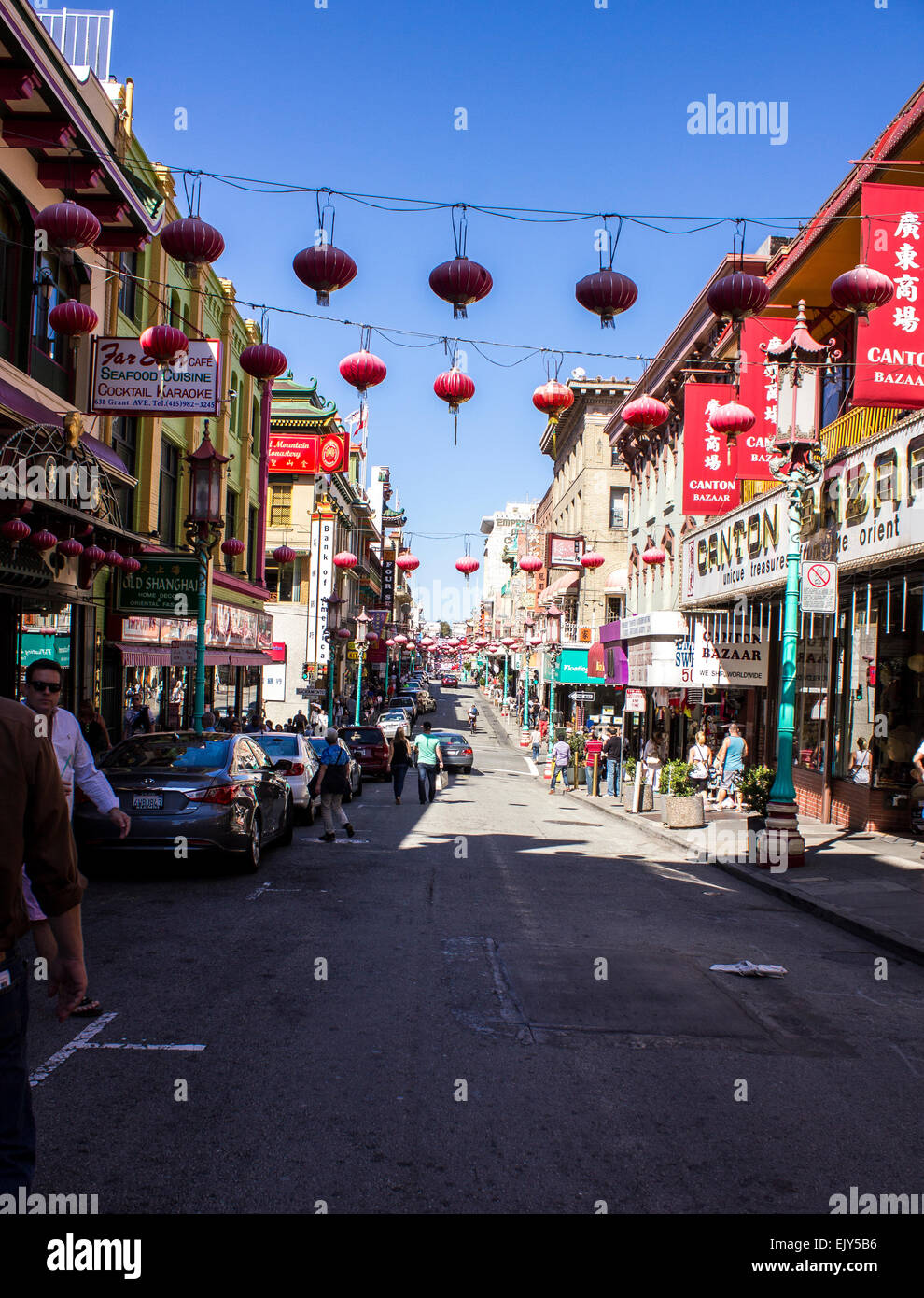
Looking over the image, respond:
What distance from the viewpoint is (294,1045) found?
5555mm

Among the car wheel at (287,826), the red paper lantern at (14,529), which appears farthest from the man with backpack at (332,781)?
the red paper lantern at (14,529)

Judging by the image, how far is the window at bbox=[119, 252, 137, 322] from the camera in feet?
69.4

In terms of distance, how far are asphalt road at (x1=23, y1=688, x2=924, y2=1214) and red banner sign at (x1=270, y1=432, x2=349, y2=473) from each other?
31.4 meters

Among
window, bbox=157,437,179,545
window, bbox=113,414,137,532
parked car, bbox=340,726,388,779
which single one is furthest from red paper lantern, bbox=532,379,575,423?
parked car, bbox=340,726,388,779

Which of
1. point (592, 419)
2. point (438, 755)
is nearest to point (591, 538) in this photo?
point (592, 419)

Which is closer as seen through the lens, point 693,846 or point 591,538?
point 693,846

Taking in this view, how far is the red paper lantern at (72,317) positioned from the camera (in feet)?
45.9

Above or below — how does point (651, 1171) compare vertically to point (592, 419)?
below

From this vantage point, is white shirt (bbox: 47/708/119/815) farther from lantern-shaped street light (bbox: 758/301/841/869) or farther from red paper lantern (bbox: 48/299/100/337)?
lantern-shaped street light (bbox: 758/301/841/869)

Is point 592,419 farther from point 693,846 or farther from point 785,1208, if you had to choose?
point 785,1208

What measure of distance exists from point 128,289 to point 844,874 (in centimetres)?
1831

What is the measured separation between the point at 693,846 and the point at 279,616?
34.7 metres
